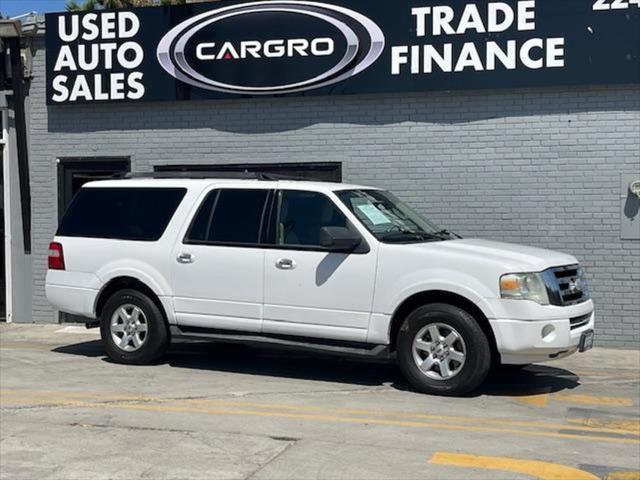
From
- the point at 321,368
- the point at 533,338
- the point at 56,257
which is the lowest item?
the point at 321,368

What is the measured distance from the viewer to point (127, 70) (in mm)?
13039

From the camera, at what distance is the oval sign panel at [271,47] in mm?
12133

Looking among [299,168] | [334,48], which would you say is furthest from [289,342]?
[334,48]

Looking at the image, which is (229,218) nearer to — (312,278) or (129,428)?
(312,278)

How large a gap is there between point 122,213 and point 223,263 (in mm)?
1512

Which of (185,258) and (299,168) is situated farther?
(299,168)

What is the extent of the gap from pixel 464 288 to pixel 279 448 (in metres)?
2.53

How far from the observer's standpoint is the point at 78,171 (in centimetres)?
1340

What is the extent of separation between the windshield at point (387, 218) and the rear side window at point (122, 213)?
1.92 meters

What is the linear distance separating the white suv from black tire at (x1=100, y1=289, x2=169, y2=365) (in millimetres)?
14

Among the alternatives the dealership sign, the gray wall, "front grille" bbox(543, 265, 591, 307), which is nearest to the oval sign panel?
the dealership sign

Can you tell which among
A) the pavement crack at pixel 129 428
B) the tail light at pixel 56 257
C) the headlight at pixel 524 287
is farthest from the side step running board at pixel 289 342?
the pavement crack at pixel 129 428

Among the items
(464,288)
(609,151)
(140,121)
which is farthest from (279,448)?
(140,121)

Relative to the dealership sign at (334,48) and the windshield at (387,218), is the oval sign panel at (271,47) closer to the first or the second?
the dealership sign at (334,48)
